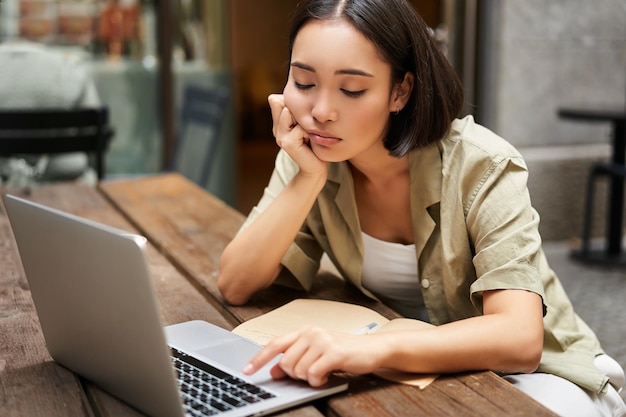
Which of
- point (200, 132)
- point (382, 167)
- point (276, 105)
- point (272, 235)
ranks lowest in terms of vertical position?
point (200, 132)

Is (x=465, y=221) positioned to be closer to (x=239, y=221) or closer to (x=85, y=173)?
(x=239, y=221)

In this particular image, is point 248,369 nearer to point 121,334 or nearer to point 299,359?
point 299,359

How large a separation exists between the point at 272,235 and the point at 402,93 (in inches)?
14.3

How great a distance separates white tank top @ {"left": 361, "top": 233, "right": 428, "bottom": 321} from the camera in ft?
5.19

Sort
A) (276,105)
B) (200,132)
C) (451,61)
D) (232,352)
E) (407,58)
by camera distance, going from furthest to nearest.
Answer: (451,61) → (200,132) → (276,105) → (407,58) → (232,352)

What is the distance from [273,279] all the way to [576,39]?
13.1 feet

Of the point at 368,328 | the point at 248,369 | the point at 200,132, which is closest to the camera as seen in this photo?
the point at 248,369

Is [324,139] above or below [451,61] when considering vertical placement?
above

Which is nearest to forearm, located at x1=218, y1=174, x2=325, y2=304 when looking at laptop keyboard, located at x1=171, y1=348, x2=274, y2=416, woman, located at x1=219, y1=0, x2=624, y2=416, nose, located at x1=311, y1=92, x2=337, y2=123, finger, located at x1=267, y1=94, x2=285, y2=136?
woman, located at x1=219, y1=0, x2=624, y2=416

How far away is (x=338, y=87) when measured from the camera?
1316mm

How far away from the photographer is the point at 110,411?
3.34ft

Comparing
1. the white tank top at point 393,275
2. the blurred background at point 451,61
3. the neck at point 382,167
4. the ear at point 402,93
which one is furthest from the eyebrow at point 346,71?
the blurred background at point 451,61

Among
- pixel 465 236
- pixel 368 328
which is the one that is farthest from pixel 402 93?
pixel 368 328

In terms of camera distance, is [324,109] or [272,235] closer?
[324,109]
